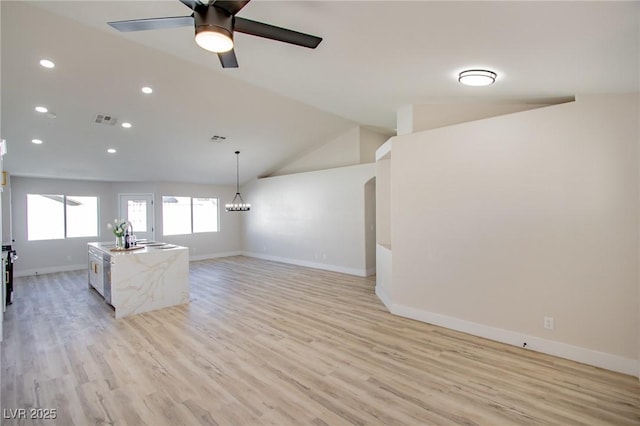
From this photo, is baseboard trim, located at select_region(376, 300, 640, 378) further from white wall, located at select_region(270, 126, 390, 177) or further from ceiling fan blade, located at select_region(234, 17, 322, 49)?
white wall, located at select_region(270, 126, 390, 177)

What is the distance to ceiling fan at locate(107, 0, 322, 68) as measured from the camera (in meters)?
1.78

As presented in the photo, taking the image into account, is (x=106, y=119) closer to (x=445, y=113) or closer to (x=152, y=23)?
(x=152, y=23)

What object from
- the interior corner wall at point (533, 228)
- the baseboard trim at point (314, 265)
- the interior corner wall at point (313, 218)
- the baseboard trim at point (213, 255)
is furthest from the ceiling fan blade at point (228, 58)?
the baseboard trim at point (213, 255)

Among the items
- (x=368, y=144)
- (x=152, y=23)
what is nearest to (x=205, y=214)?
(x=368, y=144)

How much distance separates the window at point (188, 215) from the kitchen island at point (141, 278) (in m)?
3.75

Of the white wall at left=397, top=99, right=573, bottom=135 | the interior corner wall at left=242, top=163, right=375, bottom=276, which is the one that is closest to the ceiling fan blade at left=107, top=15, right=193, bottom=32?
the white wall at left=397, top=99, right=573, bottom=135

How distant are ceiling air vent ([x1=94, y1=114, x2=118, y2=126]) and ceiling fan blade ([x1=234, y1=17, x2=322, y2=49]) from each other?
414cm

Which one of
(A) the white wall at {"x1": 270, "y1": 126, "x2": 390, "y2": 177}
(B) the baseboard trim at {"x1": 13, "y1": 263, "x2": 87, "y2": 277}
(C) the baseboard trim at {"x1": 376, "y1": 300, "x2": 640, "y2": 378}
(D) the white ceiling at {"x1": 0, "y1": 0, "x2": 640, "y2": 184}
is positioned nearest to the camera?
(D) the white ceiling at {"x1": 0, "y1": 0, "x2": 640, "y2": 184}

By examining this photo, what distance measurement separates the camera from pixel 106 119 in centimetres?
501

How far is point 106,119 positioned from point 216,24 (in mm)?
4368

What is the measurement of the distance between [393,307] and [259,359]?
85.2 inches

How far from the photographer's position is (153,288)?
481 centimetres

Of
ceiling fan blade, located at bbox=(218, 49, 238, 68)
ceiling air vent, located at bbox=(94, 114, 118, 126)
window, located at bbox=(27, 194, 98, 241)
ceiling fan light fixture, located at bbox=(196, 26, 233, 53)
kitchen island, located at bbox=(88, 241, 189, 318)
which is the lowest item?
kitchen island, located at bbox=(88, 241, 189, 318)

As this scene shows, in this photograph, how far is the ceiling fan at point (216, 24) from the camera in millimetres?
1779
